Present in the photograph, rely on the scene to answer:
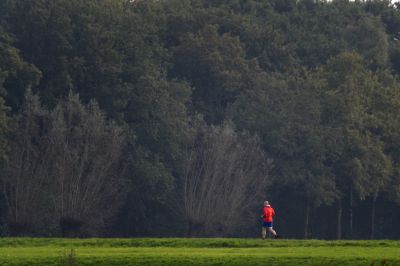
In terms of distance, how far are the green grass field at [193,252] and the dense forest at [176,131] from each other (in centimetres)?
2293

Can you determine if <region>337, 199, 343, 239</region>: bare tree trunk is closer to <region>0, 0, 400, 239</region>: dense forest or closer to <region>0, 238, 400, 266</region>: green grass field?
<region>0, 0, 400, 239</region>: dense forest

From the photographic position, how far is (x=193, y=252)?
38.0 meters

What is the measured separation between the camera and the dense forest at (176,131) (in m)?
67.4

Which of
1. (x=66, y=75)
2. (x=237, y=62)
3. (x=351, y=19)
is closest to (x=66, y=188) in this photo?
(x=66, y=75)

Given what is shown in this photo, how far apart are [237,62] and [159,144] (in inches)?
480

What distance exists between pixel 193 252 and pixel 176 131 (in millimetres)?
38477

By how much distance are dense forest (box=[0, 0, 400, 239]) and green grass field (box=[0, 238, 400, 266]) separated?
22.9 meters

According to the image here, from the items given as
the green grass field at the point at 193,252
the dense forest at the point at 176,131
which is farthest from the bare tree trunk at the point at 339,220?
the green grass field at the point at 193,252

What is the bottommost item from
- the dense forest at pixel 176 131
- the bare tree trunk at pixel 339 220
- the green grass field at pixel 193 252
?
the green grass field at pixel 193 252

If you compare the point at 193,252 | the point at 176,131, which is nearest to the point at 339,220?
the point at 176,131

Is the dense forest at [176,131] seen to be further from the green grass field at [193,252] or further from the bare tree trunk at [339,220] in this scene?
the green grass field at [193,252]

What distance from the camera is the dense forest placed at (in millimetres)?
67438

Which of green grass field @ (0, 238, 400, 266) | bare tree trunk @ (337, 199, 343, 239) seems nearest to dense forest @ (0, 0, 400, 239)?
bare tree trunk @ (337, 199, 343, 239)

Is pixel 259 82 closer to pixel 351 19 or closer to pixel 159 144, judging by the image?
pixel 159 144
